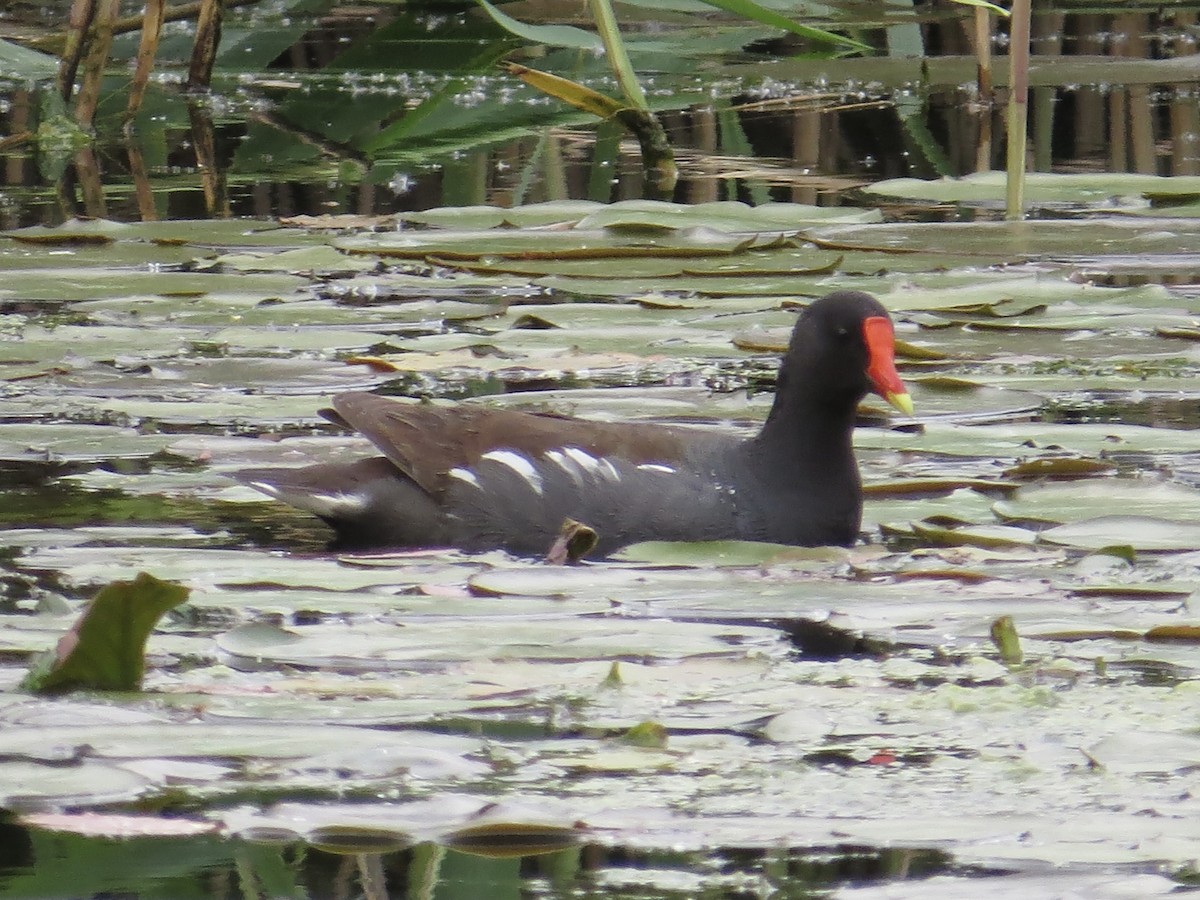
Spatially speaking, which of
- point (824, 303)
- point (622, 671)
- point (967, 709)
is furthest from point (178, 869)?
point (824, 303)

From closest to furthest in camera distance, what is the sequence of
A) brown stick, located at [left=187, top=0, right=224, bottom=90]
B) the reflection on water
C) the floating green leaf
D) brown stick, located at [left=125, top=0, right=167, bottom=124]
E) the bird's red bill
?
the reflection on water < the floating green leaf < the bird's red bill < brown stick, located at [left=125, top=0, right=167, bottom=124] < brown stick, located at [left=187, top=0, right=224, bottom=90]

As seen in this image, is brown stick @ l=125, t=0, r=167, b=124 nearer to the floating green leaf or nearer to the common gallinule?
the common gallinule

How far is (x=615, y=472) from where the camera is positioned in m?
3.32

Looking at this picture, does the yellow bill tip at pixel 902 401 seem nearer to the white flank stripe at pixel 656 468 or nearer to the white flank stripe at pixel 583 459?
the white flank stripe at pixel 656 468

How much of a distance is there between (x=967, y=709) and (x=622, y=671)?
390 mm

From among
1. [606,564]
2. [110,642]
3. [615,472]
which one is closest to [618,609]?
[606,564]

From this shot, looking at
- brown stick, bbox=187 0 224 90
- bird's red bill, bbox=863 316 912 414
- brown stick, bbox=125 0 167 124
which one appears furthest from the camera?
brown stick, bbox=187 0 224 90

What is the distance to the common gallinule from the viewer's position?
329cm

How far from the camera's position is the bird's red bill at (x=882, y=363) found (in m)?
3.40

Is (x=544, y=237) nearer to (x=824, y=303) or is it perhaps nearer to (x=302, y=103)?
(x=824, y=303)

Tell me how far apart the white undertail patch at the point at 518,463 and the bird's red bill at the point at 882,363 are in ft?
1.80

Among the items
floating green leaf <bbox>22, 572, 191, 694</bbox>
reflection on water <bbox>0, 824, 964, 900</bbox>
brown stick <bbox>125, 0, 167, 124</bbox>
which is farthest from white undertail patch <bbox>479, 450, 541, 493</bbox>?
brown stick <bbox>125, 0, 167, 124</bbox>

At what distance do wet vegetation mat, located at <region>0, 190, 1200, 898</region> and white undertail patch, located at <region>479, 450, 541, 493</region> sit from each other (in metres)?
0.14

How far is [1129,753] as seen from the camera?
2229mm
